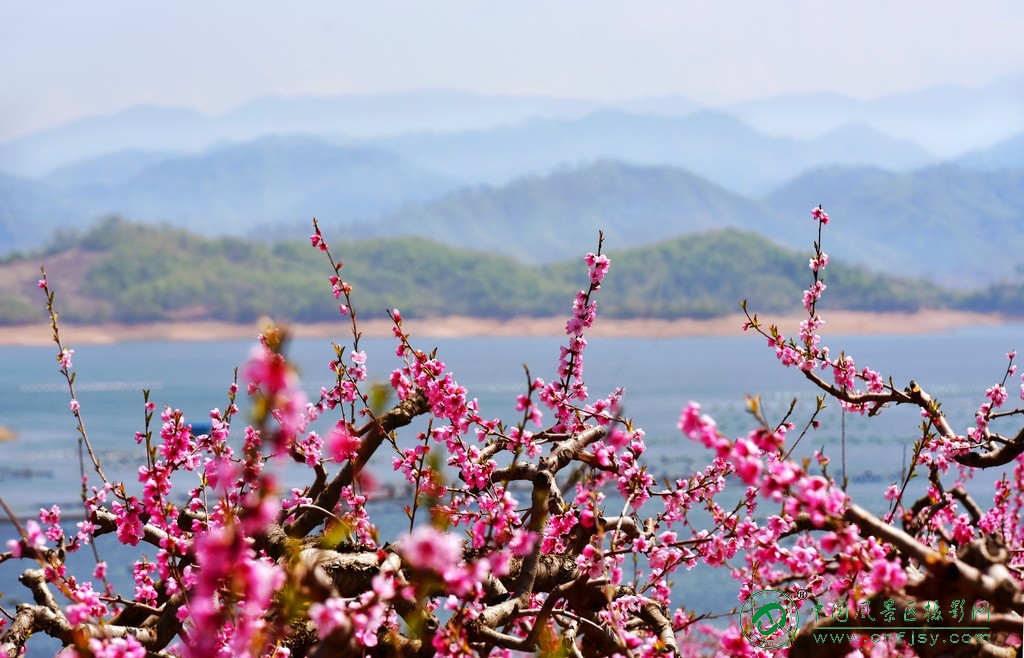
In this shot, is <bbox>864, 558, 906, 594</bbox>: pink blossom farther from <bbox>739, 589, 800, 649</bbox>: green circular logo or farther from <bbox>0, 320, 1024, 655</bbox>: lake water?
<bbox>739, 589, 800, 649</bbox>: green circular logo

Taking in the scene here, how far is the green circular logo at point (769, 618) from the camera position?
607 centimetres

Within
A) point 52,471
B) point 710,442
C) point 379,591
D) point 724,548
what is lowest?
point 52,471

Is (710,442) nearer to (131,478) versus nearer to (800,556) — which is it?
(800,556)

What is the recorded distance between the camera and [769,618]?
642 centimetres

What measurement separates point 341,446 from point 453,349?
595 ft

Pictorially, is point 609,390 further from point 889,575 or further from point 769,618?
point 889,575

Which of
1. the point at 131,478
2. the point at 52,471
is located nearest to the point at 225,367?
the point at 52,471

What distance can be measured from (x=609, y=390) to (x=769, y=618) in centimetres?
8633

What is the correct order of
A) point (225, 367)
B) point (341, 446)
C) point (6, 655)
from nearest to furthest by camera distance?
point (341, 446) → point (6, 655) → point (225, 367)

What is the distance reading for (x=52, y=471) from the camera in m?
58.7

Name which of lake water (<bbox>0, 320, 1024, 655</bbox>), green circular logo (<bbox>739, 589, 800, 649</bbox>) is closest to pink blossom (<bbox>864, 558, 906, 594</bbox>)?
lake water (<bbox>0, 320, 1024, 655</bbox>)

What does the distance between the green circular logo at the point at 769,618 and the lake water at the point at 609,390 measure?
1736 mm

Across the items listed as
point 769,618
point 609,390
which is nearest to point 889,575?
point 769,618

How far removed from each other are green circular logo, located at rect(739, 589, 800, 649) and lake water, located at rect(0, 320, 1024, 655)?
174 cm
